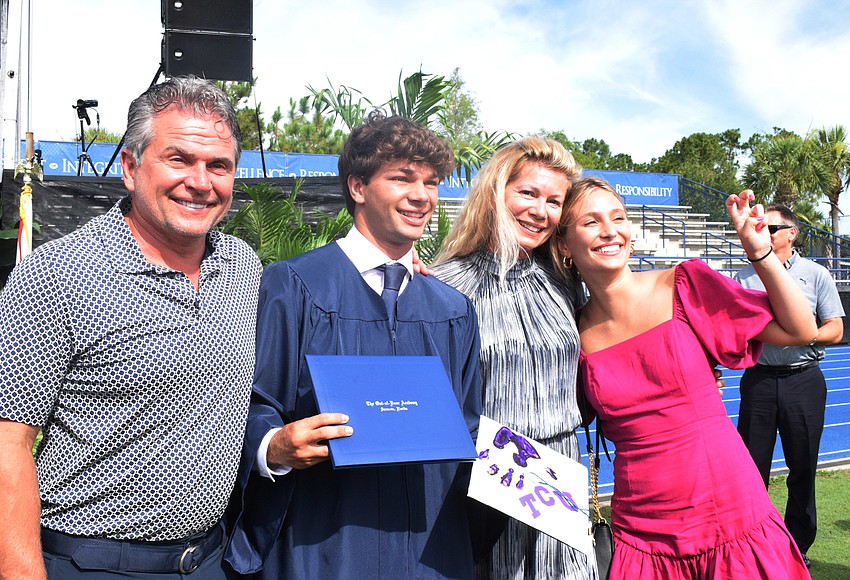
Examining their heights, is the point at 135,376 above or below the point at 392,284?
below

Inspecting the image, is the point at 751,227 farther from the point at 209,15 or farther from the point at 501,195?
the point at 209,15

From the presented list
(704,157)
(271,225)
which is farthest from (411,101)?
(704,157)

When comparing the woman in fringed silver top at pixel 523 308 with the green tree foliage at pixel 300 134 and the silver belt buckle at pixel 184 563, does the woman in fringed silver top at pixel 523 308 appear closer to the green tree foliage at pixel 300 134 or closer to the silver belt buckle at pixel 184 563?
the silver belt buckle at pixel 184 563

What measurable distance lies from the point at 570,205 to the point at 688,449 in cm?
98

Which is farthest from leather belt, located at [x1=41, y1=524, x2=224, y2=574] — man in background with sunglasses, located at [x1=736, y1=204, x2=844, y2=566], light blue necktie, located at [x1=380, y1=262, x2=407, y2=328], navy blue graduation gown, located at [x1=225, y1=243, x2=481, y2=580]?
man in background with sunglasses, located at [x1=736, y1=204, x2=844, y2=566]

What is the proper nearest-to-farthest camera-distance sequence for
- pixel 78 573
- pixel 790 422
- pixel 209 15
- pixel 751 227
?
pixel 78 573 → pixel 751 227 → pixel 790 422 → pixel 209 15

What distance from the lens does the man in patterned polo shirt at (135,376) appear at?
5.69 ft

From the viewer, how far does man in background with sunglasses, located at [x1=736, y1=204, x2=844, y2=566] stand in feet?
17.0

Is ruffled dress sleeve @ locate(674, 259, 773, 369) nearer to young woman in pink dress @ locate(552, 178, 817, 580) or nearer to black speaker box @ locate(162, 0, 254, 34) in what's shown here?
young woman in pink dress @ locate(552, 178, 817, 580)

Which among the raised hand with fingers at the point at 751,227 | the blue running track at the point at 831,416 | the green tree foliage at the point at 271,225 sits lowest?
the blue running track at the point at 831,416

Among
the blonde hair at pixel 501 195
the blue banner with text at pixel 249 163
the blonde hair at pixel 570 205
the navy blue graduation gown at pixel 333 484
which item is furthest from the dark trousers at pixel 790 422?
the blue banner with text at pixel 249 163

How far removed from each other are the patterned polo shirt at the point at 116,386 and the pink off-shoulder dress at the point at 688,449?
54.5 inches

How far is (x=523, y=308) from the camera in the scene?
276cm

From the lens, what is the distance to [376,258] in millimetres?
2352
